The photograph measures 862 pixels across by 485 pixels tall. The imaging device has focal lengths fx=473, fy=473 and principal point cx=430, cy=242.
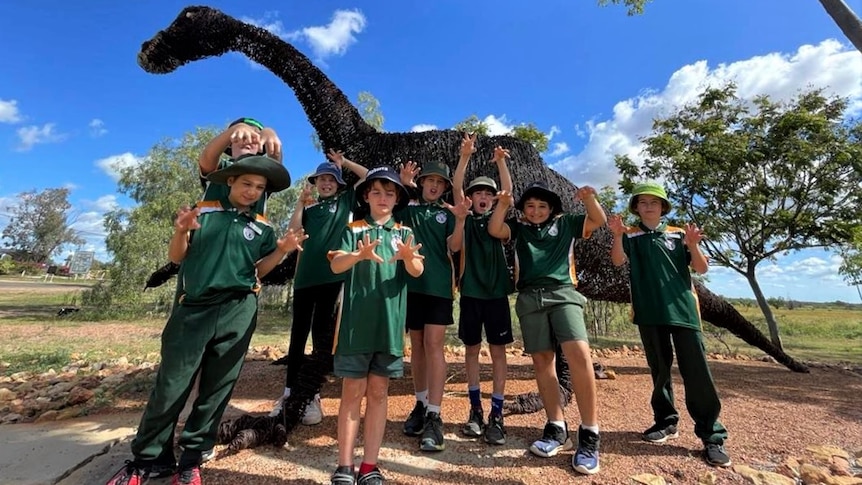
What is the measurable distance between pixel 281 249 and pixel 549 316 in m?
1.66

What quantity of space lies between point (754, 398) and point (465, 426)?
3.37 meters

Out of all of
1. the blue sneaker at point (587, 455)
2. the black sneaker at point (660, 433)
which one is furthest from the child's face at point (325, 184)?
the black sneaker at point (660, 433)

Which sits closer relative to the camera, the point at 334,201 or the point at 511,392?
the point at 334,201

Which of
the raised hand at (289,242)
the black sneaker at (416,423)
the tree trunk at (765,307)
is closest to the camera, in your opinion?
the raised hand at (289,242)

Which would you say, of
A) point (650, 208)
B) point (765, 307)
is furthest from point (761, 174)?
point (650, 208)

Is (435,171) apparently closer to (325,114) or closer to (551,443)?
(325,114)

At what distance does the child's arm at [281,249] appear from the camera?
2.48 meters

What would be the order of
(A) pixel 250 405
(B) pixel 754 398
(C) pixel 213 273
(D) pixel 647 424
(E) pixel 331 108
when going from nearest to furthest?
(C) pixel 213 273 → (D) pixel 647 424 → (A) pixel 250 405 → (E) pixel 331 108 → (B) pixel 754 398

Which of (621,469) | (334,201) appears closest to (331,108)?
(334,201)

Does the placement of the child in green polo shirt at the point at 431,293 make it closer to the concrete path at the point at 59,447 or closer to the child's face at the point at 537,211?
the child's face at the point at 537,211

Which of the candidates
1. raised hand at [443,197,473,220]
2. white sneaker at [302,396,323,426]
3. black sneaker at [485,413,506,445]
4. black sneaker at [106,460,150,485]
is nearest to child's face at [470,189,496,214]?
raised hand at [443,197,473,220]

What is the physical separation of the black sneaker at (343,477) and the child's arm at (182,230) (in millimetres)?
1326

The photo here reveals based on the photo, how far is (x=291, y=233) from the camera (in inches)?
99.1

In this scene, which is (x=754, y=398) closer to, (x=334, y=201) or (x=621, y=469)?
(x=621, y=469)
